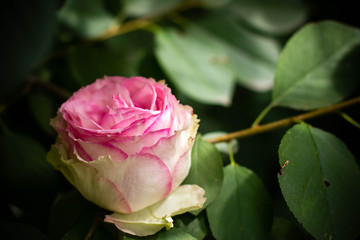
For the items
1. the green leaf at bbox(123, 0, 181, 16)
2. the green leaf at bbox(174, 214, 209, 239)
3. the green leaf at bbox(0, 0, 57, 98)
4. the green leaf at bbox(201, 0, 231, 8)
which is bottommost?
the green leaf at bbox(174, 214, 209, 239)

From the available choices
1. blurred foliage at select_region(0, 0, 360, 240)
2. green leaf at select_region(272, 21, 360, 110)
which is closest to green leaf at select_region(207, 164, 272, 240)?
blurred foliage at select_region(0, 0, 360, 240)

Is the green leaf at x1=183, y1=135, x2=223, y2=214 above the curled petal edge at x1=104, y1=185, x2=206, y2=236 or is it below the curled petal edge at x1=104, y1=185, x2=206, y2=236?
below

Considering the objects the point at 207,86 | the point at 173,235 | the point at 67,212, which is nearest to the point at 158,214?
the point at 173,235

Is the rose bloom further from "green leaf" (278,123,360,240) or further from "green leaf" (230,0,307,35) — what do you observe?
"green leaf" (230,0,307,35)

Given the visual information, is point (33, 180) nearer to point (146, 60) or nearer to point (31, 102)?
point (31, 102)

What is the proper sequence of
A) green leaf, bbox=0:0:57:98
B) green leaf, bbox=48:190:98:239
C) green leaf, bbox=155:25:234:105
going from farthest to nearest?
green leaf, bbox=155:25:234:105
green leaf, bbox=48:190:98:239
green leaf, bbox=0:0:57:98

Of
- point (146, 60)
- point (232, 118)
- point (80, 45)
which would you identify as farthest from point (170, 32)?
point (232, 118)

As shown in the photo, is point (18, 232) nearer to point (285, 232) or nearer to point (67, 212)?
point (67, 212)

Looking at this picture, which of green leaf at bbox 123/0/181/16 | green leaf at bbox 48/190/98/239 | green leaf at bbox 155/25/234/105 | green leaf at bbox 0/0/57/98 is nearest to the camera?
green leaf at bbox 0/0/57/98
